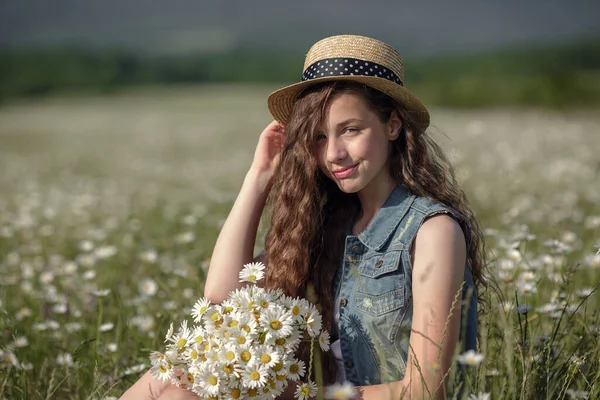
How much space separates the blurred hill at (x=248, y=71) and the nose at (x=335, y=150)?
22237 millimetres

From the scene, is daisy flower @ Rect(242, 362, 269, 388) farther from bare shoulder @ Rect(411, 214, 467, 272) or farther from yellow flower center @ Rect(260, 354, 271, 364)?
bare shoulder @ Rect(411, 214, 467, 272)

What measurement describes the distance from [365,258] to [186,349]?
739 mm

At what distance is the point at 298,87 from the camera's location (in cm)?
259

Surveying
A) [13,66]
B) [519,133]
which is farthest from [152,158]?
[13,66]

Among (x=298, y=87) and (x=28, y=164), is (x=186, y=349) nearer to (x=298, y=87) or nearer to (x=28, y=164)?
(x=298, y=87)

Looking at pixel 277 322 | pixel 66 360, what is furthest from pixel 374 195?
pixel 66 360

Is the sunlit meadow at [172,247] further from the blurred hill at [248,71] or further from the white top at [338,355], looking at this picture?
the blurred hill at [248,71]

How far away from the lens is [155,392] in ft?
7.71

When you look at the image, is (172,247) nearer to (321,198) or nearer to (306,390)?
(321,198)

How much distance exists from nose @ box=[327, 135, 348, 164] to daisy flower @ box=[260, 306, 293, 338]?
2.16 ft

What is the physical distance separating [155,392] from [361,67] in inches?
53.7

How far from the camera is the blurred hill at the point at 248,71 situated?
26.3 meters

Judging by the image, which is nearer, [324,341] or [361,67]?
[324,341]

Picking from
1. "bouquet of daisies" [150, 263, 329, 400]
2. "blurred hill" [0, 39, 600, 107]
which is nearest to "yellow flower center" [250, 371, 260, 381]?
"bouquet of daisies" [150, 263, 329, 400]
